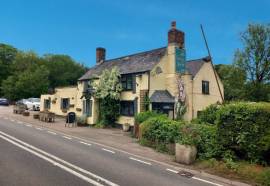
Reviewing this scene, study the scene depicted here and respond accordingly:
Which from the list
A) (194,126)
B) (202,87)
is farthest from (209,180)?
(202,87)

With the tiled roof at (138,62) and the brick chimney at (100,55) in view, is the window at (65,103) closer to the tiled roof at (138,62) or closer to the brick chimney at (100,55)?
the tiled roof at (138,62)

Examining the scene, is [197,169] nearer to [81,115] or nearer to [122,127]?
[122,127]

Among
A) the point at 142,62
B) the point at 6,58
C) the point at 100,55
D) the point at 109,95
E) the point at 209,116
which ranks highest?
the point at 6,58

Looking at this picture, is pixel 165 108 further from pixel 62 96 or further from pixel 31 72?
pixel 31 72

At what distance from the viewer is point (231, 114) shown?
42.6 ft

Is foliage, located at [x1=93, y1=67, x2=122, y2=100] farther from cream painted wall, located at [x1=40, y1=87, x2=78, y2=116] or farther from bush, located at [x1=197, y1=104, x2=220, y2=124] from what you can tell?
bush, located at [x1=197, y1=104, x2=220, y2=124]

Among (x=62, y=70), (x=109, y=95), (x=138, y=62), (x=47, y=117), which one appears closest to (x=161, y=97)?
(x=138, y=62)

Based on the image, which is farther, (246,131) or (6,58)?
(6,58)

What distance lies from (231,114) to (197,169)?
280cm

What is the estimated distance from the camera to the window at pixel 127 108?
2756 cm

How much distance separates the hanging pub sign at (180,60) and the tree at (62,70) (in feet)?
193

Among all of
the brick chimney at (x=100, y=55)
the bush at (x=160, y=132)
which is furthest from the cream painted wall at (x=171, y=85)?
the brick chimney at (x=100, y=55)

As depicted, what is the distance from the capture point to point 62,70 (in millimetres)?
84125

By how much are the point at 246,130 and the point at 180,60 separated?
53.0ft
